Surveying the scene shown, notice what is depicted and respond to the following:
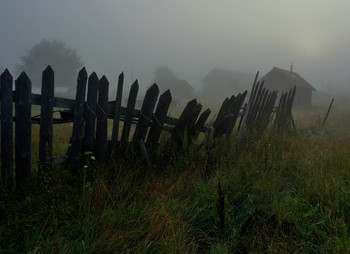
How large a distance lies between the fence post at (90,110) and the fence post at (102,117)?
0.07m

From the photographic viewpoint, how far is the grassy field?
6.02ft

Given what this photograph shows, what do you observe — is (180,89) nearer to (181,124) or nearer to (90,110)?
(181,124)

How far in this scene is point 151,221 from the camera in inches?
77.4

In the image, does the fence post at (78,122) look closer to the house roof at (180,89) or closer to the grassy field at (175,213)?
the grassy field at (175,213)

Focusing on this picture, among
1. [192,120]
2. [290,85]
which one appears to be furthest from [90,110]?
[290,85]

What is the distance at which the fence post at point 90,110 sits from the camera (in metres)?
2.92

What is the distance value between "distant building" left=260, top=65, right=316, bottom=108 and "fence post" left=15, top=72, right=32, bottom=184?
3289 centimetres

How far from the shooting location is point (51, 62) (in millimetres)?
66688

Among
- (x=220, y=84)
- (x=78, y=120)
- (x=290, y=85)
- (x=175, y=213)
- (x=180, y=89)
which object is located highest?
(x=220, y=84)

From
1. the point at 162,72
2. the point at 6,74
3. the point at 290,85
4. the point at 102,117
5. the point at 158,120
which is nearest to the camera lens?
the point at 6,74

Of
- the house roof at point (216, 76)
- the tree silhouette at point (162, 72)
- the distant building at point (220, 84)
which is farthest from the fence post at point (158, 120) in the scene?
the tree silhouette at point (162, 72)

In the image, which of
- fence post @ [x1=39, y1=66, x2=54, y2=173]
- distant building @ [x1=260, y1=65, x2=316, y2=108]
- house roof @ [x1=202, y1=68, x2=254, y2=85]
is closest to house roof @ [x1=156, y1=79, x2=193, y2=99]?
house roof @ [x1=202, y1=68, x2=254, y2=85]

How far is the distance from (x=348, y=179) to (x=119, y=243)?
118 inches

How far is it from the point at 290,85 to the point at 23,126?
35.7 m
